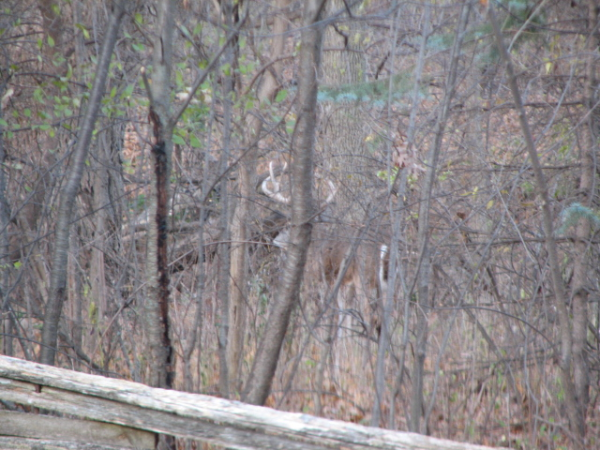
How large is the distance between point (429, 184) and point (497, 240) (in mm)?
1259

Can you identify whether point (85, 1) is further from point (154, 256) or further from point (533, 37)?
point (533, 37)

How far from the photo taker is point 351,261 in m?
5.56

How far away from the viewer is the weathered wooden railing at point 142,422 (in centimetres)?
252

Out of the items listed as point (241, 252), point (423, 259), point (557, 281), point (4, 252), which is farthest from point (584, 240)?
point (4, 252)

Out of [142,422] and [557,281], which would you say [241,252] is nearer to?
[557,281]

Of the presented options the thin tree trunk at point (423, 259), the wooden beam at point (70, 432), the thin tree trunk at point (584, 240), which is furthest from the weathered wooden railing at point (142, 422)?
the thin tree trunk at point (584, 240)

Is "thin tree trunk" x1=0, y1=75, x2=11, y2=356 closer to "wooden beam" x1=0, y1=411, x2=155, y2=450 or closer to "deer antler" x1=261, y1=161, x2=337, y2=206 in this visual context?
"wooden beam" x1=0, y1=411, x2=155, y2=450

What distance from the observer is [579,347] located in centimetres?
502

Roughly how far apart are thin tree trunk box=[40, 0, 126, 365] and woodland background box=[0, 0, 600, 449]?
17 millimetres

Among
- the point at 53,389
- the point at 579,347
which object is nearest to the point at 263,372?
the point at 53,389

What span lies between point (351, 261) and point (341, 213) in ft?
1.54

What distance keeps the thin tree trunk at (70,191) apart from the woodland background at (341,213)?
17 millimetres

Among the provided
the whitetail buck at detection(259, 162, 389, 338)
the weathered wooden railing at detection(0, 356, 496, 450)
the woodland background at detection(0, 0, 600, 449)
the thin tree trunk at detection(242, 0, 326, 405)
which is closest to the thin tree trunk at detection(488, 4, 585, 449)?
the woodland background at detection(0, 0, 600, 449)

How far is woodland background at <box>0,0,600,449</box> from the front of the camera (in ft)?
13.7
